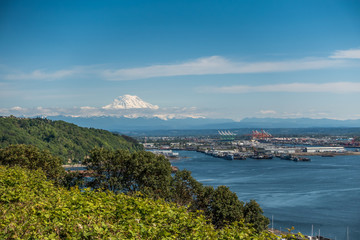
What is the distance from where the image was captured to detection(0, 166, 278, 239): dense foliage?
353cm

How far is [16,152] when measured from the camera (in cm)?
1404

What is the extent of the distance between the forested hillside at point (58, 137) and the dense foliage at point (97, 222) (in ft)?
149

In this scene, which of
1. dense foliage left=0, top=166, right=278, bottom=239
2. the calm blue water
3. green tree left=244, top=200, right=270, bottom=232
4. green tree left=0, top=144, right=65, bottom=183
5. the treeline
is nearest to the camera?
dense foliage left=0, top=166, right=278, bottom=239

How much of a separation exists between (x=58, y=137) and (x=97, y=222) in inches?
2297

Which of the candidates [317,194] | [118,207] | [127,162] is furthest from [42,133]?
[118,207]

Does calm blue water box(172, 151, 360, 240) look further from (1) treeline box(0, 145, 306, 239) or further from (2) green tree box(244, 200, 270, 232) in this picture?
(1) treeline box(0, 145, 306, 239)

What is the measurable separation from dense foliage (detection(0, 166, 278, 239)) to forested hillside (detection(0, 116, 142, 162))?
4552 centimetres

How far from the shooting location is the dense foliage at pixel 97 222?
353cm

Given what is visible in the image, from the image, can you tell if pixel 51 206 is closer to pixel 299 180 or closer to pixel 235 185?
pixel 235 185

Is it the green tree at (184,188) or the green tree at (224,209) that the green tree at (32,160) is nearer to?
the green tree at (184,188)

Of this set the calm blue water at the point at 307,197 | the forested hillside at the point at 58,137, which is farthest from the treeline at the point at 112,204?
the forested hillside at the point at 58,137

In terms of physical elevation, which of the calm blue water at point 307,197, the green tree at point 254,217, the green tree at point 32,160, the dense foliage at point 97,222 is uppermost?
the dense foliage at point 97,222

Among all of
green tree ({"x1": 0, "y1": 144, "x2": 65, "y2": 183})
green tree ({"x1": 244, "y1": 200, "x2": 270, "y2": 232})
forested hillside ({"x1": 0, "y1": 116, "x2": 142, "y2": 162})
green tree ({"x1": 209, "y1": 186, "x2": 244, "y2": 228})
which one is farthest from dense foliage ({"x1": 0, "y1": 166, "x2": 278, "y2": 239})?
forested hillside ({"x1": 0, "y1": 116, "x2": 142, "y2": 162})

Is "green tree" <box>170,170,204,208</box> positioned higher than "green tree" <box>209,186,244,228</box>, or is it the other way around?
"green tree" <box>170,170,204,208</box>
